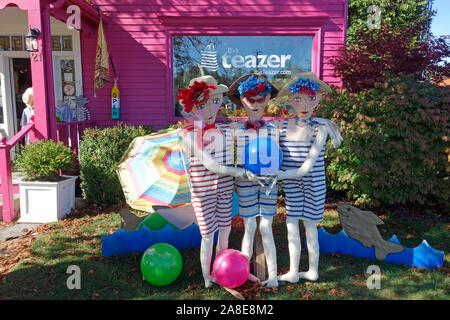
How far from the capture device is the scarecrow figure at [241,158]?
2732mm

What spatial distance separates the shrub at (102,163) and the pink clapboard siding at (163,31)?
5.62 ft

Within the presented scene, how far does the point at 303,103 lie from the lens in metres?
2.85

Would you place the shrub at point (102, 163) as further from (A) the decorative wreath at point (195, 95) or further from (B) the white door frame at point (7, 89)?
(B) the white door frame at point (7, 89)

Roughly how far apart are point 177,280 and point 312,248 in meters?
1.29

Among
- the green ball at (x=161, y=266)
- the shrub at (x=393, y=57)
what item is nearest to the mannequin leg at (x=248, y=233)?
the green ball at (x=161, y=266)

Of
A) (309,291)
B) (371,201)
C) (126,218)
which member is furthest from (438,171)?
(126,218)

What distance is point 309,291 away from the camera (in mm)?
2902

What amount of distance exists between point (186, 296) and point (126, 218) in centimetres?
A: 142

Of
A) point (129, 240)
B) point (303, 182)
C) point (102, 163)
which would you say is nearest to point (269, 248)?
point (303, 182)

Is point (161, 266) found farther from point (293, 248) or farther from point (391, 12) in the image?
point (391, 12)

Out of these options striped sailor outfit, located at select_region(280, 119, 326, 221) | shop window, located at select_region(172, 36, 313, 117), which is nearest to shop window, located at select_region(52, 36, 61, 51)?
shop window, located at select_region(172, 36, 313, 117)

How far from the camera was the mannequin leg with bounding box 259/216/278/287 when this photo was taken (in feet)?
9.55

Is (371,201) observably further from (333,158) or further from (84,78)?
(84,78)

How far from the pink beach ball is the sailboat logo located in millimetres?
4939
